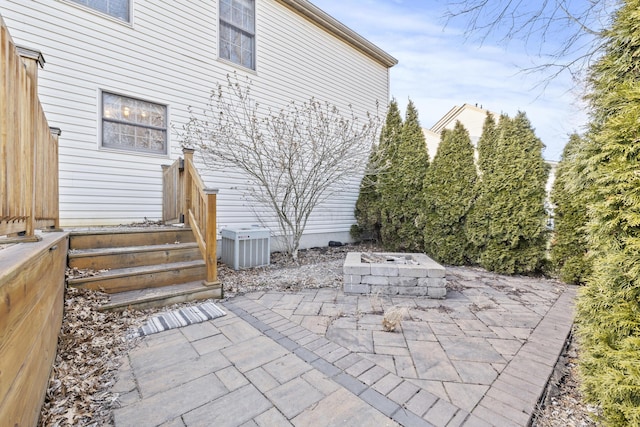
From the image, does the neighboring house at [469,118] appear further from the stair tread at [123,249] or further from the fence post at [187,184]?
the stair tread at [123,249]

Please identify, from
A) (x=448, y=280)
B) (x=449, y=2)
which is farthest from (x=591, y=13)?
(x=448, y=280)

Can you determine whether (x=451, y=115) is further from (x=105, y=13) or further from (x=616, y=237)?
(x=616, y=237)

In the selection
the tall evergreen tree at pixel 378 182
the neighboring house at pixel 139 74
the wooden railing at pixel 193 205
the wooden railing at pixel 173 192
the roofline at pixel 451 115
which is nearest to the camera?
the wooden railing at pixel 193 205

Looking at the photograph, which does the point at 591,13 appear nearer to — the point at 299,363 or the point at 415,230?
the point at 415,230

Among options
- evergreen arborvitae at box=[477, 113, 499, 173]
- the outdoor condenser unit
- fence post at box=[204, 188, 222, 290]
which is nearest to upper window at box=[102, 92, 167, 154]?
the outdoor condenser unit

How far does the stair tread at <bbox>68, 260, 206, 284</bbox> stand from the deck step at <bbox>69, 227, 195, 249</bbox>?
459mm

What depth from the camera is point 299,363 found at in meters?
2.23

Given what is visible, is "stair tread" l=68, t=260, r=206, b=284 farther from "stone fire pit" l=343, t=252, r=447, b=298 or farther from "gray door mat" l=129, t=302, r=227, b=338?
"stone fire pit" l=343, t=252, r=447, b=298

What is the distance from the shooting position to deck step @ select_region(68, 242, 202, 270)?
10.8 ft

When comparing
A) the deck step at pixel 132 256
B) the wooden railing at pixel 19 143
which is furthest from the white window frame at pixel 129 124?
the wooden railing at pixel 19 143

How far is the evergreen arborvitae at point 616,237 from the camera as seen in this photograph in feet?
4.64

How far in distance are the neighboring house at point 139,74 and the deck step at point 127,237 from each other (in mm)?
1241

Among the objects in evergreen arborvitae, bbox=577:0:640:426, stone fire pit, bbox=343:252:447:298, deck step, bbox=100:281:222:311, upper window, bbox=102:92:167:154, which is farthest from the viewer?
upper window, bbox=102:92:167:154

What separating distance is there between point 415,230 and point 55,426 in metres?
6.37
